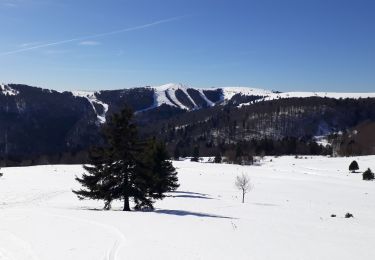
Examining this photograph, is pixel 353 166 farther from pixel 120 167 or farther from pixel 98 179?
pixel 98 179

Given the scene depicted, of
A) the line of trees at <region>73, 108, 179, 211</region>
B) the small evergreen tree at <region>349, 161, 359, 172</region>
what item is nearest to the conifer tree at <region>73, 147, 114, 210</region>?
the line of trees at <region>73, 108, 179, 211</region>

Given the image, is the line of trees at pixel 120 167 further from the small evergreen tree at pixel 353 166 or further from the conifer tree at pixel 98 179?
the small evergreen tree at pixel 353 166

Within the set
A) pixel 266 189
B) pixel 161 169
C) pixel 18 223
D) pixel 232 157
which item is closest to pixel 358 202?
pixel 266 189

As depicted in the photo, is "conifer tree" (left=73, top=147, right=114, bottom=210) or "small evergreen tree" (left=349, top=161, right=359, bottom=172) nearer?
"conifer tree" (left=73, top=147, right=114, bottom=210)

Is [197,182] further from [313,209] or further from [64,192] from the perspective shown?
[313,209]

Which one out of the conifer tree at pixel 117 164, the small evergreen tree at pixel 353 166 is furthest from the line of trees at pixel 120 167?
the small evergreen tree at pixel 353 166

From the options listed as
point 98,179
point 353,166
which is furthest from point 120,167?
point 353,166

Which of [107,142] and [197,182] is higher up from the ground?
[107,142]

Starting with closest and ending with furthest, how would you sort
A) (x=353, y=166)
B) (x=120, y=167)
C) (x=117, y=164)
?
(x=120, y=167) → (x=117, y=164) → (x=353, y=166)

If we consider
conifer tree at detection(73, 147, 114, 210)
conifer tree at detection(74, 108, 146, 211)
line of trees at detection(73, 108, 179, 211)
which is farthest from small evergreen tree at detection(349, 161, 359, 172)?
conifer tree at detection(73, 147, 114, 210)

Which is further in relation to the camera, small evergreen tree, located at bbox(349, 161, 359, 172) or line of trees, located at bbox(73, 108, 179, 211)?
small evergreen tree, located at bbox(349, 161, 359, 172)

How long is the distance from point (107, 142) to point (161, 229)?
13.9 metres

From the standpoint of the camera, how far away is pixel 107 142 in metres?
33.4

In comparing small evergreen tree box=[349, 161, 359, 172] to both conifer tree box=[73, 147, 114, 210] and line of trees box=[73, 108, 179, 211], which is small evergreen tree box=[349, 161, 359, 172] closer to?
line of trees box=[73, 108, 179, 211]
